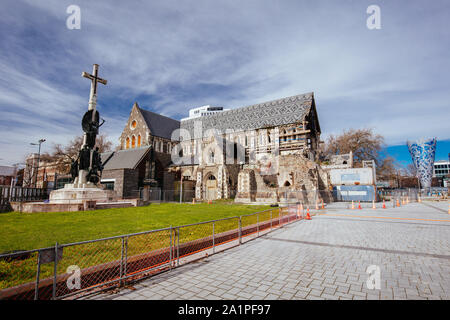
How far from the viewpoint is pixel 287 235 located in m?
9.23

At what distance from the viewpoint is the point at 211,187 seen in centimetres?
3169

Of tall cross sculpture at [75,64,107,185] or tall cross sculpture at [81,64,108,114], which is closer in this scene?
tall cross sculpture at [75,64,107,185]

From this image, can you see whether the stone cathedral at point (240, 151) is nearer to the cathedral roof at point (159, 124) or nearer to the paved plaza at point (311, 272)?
the cathedral roof at point (159, 124)

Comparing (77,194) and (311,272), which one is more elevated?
(77,194)

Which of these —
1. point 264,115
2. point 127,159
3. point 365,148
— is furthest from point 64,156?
point 365,148

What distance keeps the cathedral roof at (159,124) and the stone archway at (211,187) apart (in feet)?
57.2

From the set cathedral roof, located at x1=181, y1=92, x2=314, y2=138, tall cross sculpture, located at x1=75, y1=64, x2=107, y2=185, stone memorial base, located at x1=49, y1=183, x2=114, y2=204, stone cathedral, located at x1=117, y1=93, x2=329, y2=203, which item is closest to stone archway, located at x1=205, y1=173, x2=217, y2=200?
stone cathedral, located at x1=117, y1=93, x2=329, y2=203

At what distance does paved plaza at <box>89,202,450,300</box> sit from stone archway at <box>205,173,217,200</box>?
23144mm

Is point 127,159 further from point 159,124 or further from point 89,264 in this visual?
point 89,264

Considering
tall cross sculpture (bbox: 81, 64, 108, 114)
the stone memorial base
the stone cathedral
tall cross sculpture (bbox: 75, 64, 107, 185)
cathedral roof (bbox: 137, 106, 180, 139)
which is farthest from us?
cathedral roof (bbox: 137, 106, 180, 139)

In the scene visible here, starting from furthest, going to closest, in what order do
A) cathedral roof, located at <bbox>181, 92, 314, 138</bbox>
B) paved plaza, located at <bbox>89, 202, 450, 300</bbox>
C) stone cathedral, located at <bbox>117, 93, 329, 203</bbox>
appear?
cathedral roof, located at <bbox>181, 92, 314, 138</bbox>, stone cathedral, located at <bbox>117, 93, 329, 203</bbox>, paved plaza, located at <bbox>89, 202, 450, 300</bbox>

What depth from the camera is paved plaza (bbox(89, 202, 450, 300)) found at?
4094 millimetres

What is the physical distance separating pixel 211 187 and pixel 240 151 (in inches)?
416

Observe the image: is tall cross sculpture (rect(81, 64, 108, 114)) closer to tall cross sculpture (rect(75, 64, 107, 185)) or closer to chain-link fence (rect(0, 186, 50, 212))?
tall cross sculpture (rect(75, 64, 107, 185))
